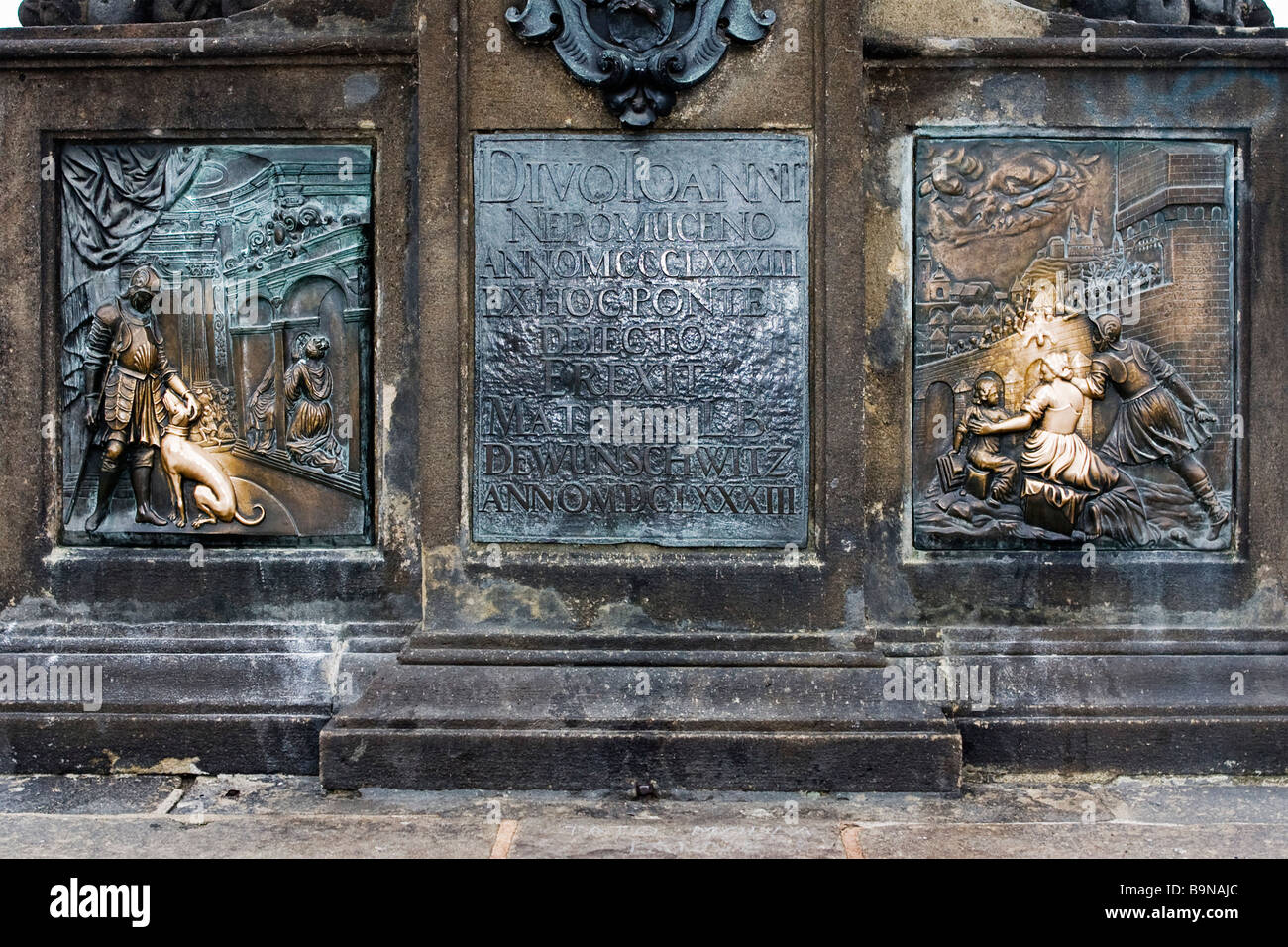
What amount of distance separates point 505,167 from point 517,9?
0.67m

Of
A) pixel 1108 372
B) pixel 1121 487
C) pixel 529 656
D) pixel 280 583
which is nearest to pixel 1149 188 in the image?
pixel 1108 372

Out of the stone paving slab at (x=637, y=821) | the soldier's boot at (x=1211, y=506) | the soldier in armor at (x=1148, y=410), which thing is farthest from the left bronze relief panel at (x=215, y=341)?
the soldier's boot at (x=1211, y=506)

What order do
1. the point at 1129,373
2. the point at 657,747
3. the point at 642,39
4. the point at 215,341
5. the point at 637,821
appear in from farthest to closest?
the point at 215,341
the point at 1129,373
the point at 642,39
the point at 657,747
the point at 637,821

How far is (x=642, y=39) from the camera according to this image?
18.3 feet

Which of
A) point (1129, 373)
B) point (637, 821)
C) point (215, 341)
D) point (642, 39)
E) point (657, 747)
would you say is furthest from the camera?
point (215, 341)

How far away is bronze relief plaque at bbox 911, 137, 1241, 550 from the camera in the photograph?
5879 millimetres

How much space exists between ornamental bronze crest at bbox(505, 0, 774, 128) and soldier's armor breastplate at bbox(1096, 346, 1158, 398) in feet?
7.18

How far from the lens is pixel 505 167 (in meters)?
5.64

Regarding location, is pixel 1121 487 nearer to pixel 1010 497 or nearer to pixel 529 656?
pixel 1010 497

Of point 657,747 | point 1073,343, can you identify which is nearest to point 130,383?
point 657,747

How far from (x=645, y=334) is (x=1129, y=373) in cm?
225

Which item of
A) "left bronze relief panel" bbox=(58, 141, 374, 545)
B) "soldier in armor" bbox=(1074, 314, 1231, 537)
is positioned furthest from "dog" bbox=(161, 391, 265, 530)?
"soldier in armor" bbox=(1074, 314, 1231, 537)
